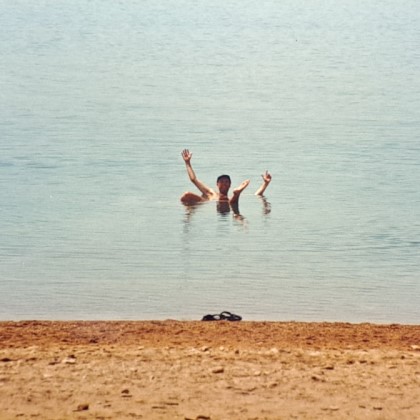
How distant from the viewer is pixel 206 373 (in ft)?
31.1

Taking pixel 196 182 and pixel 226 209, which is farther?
pixel 196 182

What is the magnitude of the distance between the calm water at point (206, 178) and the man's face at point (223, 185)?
0.39 metres

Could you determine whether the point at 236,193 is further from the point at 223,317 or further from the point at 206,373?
the point at 206,373

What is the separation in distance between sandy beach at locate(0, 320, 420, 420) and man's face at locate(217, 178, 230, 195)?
29.7ft

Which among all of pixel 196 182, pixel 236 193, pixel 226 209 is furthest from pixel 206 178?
pixel 226 209

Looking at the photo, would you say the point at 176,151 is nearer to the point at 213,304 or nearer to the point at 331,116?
the point at 331,116

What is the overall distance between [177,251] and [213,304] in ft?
9.91

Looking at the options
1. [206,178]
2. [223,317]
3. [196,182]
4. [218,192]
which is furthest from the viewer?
[206,178]

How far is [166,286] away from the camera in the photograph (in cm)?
1454

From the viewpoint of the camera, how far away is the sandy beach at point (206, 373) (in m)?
8.80

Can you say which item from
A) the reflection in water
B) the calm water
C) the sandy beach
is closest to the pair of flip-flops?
the sandy beach

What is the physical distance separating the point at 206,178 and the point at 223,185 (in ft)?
7.19

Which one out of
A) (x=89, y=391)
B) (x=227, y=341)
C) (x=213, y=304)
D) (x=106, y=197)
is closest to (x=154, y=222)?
(x=106, y=197)

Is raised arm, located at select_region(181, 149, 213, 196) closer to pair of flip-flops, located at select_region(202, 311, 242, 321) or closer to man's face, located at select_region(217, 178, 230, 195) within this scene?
man's face, located at select_region(217, 178, 230, 195)
